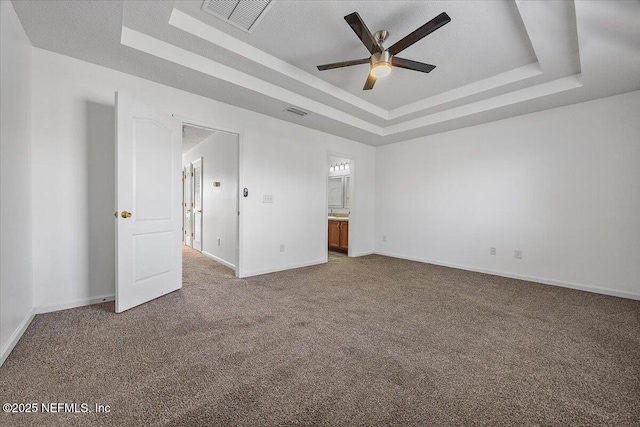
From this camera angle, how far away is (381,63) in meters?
2.38

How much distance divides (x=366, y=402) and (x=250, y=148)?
135 inches

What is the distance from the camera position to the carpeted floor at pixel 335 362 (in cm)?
134

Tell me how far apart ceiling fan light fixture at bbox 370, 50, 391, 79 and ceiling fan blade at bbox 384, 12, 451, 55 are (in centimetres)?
6

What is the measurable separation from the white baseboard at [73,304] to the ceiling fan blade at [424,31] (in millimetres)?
3745

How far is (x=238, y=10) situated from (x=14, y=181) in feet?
7.26

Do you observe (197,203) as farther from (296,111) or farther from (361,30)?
(361,30)

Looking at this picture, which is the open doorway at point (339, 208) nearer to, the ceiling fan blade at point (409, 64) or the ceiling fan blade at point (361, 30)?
the ceiling fan blade at point (409, 64)

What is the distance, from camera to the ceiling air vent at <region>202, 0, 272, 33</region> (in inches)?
83.7

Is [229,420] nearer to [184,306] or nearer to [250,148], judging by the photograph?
[184,306]

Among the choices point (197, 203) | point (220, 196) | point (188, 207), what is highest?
point (220, 196)

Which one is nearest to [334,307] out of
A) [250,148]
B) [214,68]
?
[250,148]

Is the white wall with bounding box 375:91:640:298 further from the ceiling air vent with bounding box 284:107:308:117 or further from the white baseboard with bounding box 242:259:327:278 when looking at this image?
the ceiling air vent with bounding box 284:107:308:117

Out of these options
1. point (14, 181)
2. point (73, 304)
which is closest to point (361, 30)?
point (14, 181)

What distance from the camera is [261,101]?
3.45 metres
